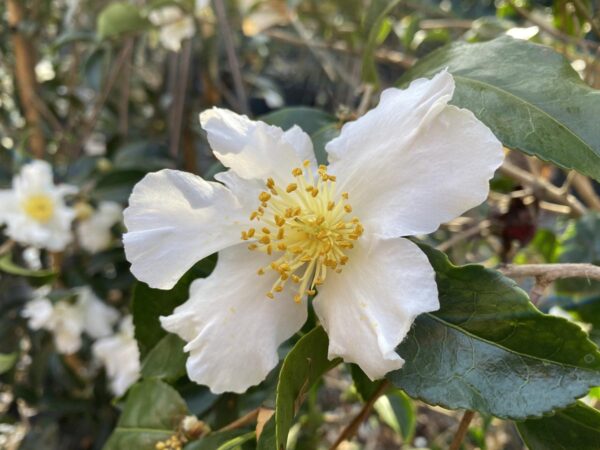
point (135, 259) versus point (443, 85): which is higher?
point (443, 85)

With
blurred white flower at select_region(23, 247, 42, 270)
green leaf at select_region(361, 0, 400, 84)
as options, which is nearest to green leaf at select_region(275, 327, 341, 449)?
green leaf at select_region(361, 0, 400, 84)

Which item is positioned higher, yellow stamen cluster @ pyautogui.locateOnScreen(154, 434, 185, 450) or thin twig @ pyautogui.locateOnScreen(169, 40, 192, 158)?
yellow stamen cluster @ pyautogui.locateOnScreen(154, 434, 185, 450)

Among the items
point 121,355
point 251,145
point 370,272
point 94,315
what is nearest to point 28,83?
point 94,315

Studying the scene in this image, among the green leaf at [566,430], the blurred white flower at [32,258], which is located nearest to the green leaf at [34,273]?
the blurred white flower at [32,258]

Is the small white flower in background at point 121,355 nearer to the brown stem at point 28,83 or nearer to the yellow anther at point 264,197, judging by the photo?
the brown stem at point 28,83

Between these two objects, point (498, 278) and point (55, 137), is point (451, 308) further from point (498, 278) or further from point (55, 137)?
point (55, 137)

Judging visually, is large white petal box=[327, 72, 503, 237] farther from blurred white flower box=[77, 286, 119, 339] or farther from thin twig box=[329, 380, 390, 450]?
blurred white flower box=[77, 286, 119, 339]

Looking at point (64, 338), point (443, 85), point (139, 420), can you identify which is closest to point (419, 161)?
point (443, 85)
